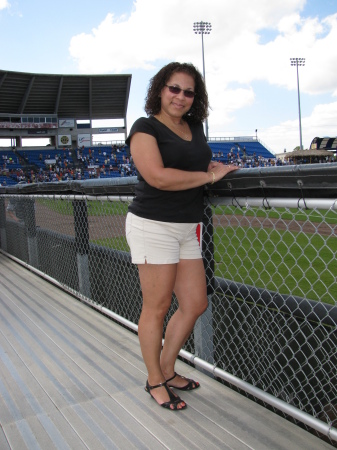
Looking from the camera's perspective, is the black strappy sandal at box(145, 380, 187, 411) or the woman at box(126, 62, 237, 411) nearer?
the woman at box(126, 62, 237, 411)

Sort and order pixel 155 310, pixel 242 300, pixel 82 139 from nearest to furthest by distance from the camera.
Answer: pixel 155 310 → pixel 242 300 → pixel 82 139

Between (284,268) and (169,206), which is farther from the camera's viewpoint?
(284,268)

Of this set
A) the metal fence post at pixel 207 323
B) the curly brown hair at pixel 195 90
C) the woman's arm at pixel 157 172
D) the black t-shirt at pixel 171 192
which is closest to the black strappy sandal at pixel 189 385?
the metal fence post at pixel 207 323

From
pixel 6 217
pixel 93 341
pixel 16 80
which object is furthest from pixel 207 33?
pixel 93 341

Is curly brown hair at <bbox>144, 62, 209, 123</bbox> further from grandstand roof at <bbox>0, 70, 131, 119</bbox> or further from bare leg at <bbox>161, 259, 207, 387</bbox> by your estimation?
grandstand roof at <bbox>0, 70, 131, 119</bbox>

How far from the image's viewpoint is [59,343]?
9.76 feet

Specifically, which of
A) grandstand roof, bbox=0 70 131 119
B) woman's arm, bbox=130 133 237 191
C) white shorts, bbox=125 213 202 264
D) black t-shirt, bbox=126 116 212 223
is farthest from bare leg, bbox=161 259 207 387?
grandstand roof, bbox=0 70 131 119

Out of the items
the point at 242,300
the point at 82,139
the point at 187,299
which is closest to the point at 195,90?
the point at 187,299

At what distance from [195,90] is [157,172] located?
1.97ft

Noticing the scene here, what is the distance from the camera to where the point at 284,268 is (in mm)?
7059

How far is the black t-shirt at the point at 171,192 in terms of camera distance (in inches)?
75.4

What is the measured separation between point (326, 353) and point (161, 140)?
1.34m

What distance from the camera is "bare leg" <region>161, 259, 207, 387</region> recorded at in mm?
2137

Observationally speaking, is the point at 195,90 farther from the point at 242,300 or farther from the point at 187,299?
the point at 242,300
